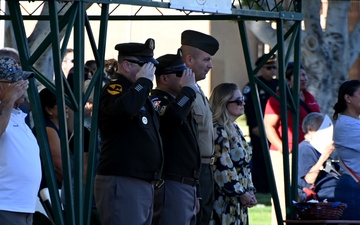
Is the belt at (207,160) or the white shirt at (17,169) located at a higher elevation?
the white shirt at (17,169)

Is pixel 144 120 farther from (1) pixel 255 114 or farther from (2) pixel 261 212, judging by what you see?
(2) pixel 261 212

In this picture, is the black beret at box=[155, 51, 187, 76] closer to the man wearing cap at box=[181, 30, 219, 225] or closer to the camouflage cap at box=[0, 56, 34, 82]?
the man wearing cap at box=[181, 30, 219, 225]

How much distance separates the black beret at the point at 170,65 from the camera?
27.5 ft

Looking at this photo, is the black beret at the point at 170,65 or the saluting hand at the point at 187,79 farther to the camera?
the black beret at the point at 170,65

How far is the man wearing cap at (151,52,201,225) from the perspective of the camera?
823cm

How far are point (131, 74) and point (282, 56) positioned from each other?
93.0 inches

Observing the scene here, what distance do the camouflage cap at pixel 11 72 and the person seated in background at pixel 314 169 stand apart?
4447 millimetres

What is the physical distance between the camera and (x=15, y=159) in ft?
22.0

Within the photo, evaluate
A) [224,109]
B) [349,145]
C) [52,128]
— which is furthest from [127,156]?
[349,145]

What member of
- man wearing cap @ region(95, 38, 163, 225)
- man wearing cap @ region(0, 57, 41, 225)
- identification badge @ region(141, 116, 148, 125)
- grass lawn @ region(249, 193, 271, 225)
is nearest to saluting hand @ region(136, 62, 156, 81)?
man wearing cap @ region(95, 38, 163, 225)

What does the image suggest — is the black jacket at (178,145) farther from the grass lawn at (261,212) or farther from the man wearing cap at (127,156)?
the grass lawn at (261,212)

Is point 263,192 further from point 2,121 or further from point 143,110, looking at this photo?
point 2,121

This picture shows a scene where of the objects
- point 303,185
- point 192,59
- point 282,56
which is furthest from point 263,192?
point 192,59

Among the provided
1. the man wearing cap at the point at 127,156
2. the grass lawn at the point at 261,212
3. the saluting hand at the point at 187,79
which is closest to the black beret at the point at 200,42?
the saluting hand at the point at 187,79
